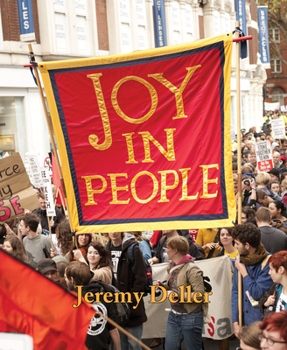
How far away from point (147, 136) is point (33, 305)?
7.86 feet

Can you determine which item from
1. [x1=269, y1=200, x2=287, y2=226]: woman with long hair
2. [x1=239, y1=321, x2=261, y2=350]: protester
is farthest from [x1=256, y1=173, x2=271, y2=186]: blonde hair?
[x1=239, y1=321, x2=261, y2=350]: protester

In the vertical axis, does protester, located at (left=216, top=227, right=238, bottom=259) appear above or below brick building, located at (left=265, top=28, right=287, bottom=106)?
below

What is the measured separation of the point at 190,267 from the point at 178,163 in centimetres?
99

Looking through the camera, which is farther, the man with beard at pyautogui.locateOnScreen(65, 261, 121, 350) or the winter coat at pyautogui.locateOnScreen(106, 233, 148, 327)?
the winter coat at pyautogui.locateOnScreen(106, 233, 148, 327)

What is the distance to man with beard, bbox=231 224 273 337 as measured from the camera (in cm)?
403

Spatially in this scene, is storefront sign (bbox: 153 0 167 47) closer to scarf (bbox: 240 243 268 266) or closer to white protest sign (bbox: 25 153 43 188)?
white protest sign (bbox: 25 153 43 188)

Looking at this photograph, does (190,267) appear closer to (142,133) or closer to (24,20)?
(142,133)

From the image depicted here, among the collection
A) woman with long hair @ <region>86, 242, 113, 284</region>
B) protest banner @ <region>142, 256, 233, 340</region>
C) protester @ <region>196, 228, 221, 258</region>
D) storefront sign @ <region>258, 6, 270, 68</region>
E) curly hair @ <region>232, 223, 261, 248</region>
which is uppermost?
storefront sign @ <region>258, 6, 270, 68</region>

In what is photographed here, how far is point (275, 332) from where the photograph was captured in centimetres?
232

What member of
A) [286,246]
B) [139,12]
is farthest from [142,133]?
[139,12]

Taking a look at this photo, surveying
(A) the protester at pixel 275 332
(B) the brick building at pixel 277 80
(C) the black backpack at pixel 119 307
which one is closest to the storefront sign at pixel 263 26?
(B) the brick building at pixel 277 80

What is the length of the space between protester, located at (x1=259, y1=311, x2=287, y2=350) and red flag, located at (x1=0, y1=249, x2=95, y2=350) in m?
1.06

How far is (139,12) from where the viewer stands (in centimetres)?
2202

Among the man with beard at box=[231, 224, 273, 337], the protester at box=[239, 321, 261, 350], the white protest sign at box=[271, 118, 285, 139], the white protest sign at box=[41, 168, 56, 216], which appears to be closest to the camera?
the protester at box=[239, 321, 261, 350]
